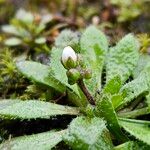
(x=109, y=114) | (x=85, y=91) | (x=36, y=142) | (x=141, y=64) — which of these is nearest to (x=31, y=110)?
(x=36, y=142)

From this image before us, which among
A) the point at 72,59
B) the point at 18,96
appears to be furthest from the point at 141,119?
the point at 18,96

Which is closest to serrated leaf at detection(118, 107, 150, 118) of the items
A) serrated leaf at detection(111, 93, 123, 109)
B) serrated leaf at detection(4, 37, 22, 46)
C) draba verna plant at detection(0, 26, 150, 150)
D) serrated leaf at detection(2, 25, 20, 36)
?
draba verna plant at detection(0, 26, 150, 150)

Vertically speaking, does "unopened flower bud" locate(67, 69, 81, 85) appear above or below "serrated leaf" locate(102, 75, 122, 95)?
above

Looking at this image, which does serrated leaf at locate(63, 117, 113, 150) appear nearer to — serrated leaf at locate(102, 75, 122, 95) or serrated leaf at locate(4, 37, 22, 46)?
serrated leaf at locate(102, 75, 122, 95)

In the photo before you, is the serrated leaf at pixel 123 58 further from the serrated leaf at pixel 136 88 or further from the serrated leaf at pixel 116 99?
the serrated leaf at pixel 116 99

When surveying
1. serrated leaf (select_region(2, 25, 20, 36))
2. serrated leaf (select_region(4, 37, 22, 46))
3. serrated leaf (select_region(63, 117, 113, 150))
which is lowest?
serrated leaf (select_region(63, 117, 113, 150))

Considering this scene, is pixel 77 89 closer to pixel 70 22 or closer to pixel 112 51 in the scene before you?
pixel 112 51

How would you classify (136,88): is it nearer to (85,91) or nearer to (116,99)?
(116,99)
